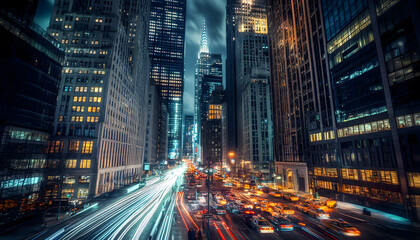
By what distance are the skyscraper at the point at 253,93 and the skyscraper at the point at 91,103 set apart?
61101 mm

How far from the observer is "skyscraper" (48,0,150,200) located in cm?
5197

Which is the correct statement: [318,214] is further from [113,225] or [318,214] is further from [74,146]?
[74,146]

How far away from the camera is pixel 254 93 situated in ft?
342

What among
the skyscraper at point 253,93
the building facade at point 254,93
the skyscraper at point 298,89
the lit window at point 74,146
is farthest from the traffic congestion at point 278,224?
the skyscraper at point 253,93

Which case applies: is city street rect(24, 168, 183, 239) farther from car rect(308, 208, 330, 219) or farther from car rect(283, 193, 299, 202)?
car rect(283, 193, 299, 202)

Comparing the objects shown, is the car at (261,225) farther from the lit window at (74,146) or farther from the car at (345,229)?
the lit window at (74,146)

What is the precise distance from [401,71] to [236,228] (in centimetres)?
3581

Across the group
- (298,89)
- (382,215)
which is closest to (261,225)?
(382,215)

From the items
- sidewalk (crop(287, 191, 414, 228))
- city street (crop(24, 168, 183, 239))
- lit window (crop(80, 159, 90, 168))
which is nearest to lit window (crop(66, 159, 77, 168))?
lit window (crop(80, 159, 90, 168))

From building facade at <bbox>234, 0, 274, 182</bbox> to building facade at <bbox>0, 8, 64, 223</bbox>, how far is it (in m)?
78.7

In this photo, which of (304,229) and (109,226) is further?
(109,226)

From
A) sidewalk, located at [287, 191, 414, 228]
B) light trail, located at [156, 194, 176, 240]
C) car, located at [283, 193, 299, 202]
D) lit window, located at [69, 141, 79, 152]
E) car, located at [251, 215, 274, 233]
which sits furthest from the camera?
lit window, located at [69, 141, 79, 152]

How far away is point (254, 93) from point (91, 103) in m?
77.7

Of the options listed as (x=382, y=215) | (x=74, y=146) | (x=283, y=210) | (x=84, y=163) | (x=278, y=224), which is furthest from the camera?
(x=74, y=146)
